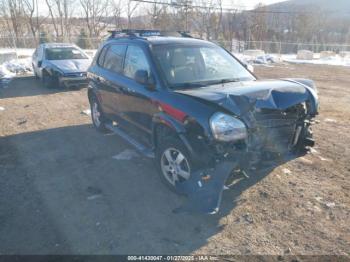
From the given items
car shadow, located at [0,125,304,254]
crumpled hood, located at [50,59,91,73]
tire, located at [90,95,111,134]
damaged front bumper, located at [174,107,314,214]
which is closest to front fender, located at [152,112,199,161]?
damaged front bumper, located at [174,107,314,214]

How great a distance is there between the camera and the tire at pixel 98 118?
641 centimetres

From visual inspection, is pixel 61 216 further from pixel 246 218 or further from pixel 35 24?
pixel 35 24

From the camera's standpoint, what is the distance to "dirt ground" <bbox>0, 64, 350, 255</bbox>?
122 inches

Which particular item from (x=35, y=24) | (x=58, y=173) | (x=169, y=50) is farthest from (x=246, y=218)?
(x=35, y=24)

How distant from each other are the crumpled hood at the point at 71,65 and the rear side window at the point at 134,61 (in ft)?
22.5

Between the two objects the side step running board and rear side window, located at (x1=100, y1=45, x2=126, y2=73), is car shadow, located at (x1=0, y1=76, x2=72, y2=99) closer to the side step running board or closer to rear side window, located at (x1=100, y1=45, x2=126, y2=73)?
rear side window, located at (x1=100, y1=45, x2=126, y2=73)

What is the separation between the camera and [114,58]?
5.61m

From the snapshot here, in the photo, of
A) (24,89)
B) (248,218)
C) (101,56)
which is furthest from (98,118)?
(24,89)

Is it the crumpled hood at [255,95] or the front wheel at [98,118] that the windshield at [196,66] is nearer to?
the crumpled hood at [255,95]

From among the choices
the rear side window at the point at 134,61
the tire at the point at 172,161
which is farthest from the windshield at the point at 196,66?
the tire at the point at 172,161

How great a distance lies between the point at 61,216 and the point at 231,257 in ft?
6.40

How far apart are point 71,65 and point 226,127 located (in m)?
9.54

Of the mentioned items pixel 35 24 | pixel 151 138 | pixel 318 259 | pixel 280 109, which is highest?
pixel 35 24

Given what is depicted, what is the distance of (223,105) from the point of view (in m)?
3.42
